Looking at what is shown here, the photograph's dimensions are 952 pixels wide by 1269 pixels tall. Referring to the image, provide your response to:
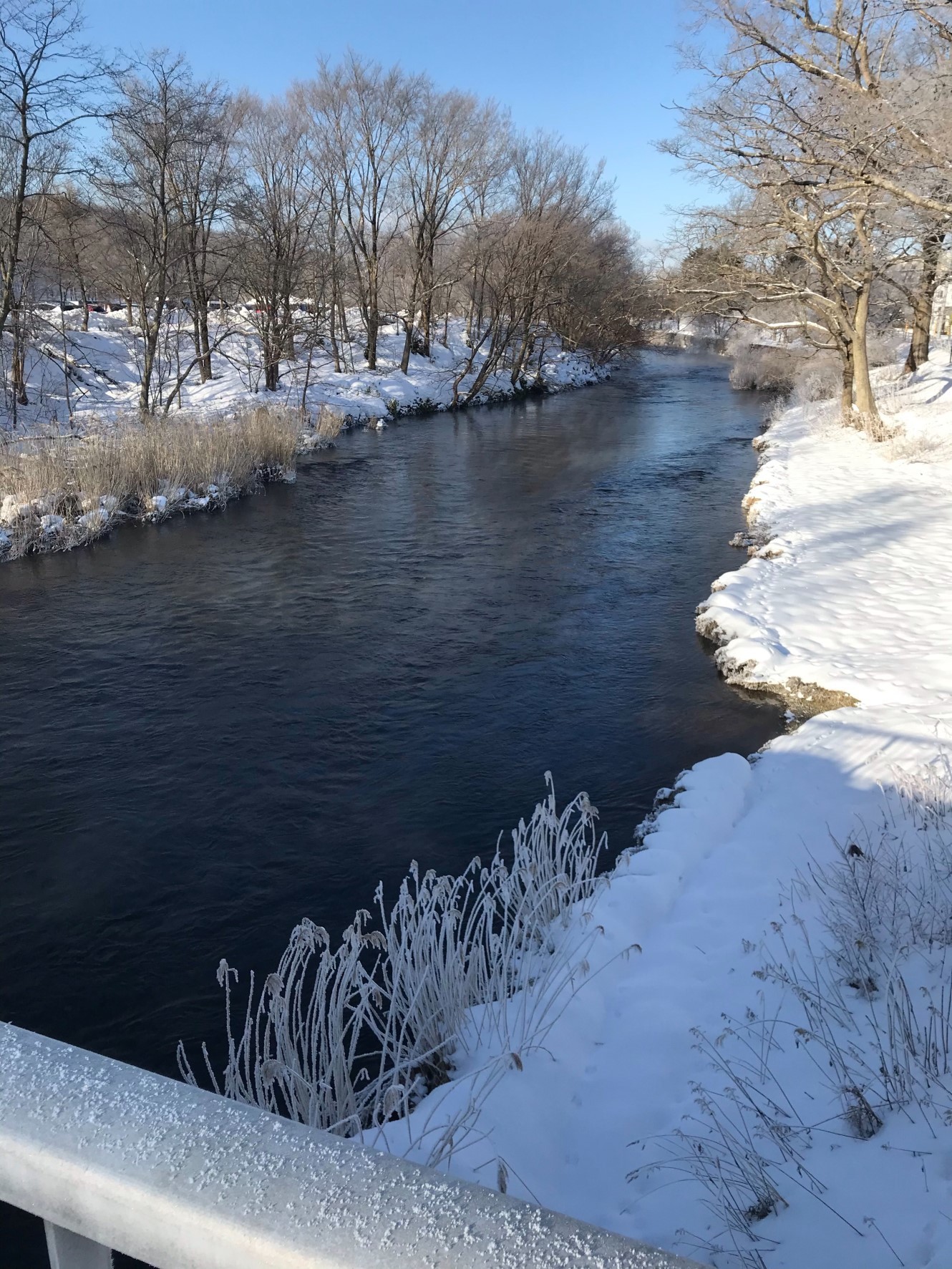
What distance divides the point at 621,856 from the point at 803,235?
15.4m

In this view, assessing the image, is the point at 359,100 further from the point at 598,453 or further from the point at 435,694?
the point at 435,694

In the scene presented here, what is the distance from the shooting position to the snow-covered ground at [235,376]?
912 inches

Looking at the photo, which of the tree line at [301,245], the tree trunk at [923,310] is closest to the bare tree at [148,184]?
the tree line at [301,245]

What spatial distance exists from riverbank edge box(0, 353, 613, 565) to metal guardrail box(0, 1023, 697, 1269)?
42.6 feet

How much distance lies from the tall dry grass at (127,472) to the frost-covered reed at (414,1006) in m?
10.2

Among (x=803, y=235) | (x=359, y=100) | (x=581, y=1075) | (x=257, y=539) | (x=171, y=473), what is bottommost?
(x=581, y=1075)

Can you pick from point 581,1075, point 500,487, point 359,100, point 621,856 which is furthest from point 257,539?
point 359,100

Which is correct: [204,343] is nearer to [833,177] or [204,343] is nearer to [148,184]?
[148,184]

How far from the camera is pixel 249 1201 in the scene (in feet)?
2.87

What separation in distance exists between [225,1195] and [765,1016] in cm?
332

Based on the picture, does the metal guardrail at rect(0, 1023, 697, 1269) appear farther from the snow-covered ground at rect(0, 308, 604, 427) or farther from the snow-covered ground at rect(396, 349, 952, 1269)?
the snow-covered ground at rect(0, 308, 604, 427)

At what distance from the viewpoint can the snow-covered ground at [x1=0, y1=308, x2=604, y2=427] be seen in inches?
912

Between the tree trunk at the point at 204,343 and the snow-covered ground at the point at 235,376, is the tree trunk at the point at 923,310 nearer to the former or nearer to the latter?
the snow-covered ground at the point at 235,376

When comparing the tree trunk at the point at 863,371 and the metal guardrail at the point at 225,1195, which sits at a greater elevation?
the tree trunk at the point at 863,371
